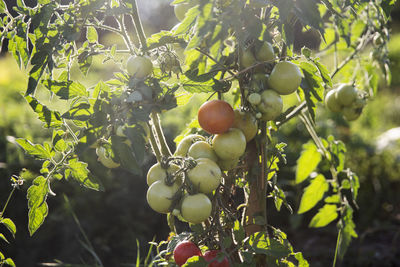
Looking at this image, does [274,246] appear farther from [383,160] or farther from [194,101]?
[194,101]

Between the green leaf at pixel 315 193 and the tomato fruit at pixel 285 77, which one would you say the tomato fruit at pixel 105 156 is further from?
the green leaf at pixel 315 193

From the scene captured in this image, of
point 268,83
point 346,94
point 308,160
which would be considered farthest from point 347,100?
point 268,83

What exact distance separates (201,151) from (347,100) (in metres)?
0.68

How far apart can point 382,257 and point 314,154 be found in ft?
3.23

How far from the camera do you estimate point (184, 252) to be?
98cm

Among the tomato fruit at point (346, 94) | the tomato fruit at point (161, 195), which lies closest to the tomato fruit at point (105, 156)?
the tomato fruit at point (161, 195)

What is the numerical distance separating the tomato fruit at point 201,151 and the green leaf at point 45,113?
0.98 ft

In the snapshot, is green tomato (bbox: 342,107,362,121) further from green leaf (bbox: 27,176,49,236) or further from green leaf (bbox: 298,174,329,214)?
green leaf (bbox: 27,176,49,236)

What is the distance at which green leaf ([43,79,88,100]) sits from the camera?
2.96 feet

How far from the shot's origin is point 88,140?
859mm

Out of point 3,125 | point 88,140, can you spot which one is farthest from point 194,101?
point 88,140

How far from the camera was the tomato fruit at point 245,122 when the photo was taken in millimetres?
1000

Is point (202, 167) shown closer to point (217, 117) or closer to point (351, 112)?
point (217, 117)

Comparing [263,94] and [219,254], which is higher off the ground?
[263,94]
